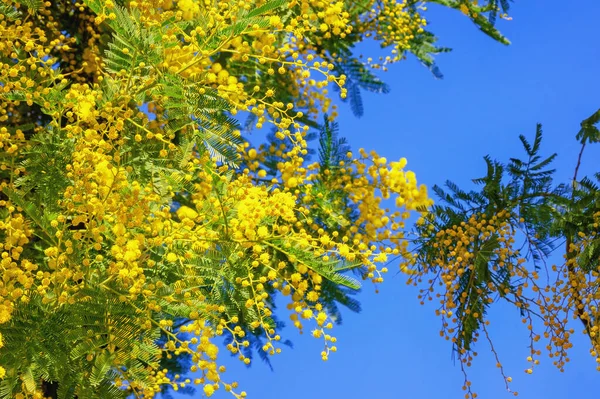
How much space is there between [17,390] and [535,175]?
Result: 2.93 m

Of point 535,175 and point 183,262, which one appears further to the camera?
point 535,175

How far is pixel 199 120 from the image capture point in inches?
123

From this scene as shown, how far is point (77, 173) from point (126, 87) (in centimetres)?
38

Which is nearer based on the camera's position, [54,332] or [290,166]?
[54,332]

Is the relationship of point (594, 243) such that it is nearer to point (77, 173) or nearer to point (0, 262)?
point (77, 173)

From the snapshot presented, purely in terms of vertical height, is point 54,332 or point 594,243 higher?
point 594,243

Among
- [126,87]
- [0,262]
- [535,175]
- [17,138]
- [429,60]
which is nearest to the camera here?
[0,262]

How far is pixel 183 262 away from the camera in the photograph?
328 centimetres

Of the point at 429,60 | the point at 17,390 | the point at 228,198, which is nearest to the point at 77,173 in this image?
the point at 228,198

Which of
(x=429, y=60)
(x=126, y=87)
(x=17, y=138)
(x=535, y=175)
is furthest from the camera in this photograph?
(x=429, y=60)

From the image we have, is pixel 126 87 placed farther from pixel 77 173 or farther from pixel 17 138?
pixel 17 138

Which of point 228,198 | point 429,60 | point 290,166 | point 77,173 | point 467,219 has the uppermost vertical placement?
point 429,60

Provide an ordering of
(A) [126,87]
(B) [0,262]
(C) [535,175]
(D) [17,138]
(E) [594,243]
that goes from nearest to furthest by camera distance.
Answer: (B) [0,262]
(A) [126,87]
(D) [17,138]
(E) [594,243]
(C) [535,175]

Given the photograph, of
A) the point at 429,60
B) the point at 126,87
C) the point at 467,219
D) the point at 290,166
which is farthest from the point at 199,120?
the point at 429,60
